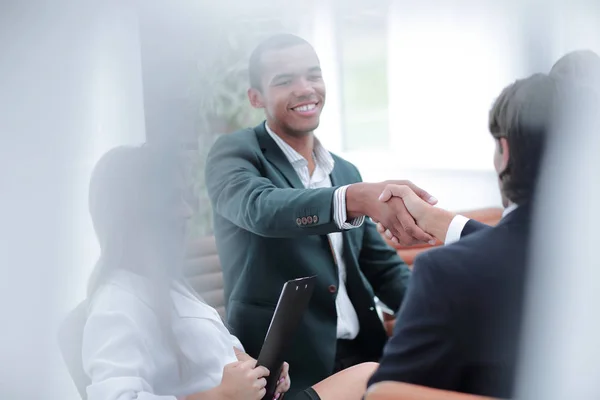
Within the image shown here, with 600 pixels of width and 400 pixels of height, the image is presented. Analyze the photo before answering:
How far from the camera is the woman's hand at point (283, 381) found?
0.72 m

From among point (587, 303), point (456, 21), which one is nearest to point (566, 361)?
point (587, 303)

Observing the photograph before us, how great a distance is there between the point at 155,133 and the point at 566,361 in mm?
491

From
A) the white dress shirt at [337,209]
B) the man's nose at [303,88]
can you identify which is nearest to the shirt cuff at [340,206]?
the white dress shirt at [337,209]

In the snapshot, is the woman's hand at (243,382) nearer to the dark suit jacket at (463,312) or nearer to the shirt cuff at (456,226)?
the dark suit jacket at (463,312)

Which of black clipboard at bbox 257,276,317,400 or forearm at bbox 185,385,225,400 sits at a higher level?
black clipboard at bbox 257,276,317,400

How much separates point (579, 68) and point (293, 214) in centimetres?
33

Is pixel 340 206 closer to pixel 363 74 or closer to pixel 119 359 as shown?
pixel 363 74

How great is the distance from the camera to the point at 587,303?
0.71 meters

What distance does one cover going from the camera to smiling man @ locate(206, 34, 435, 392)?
2.24 ft

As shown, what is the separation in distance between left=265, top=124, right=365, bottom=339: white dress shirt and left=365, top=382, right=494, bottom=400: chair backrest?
102mm

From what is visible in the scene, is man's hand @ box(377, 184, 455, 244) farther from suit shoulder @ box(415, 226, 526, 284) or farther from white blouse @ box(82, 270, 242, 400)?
white blouse @ box(82, 270, 242, 400)

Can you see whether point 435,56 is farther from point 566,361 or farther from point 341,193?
point 566,361

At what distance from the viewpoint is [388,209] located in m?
0.72

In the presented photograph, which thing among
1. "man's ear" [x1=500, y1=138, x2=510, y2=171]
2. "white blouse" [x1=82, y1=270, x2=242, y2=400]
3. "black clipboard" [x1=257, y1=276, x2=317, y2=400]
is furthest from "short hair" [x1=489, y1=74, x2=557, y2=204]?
"white blouse" [x1=82, y1=270, x2=242, y2=400]
